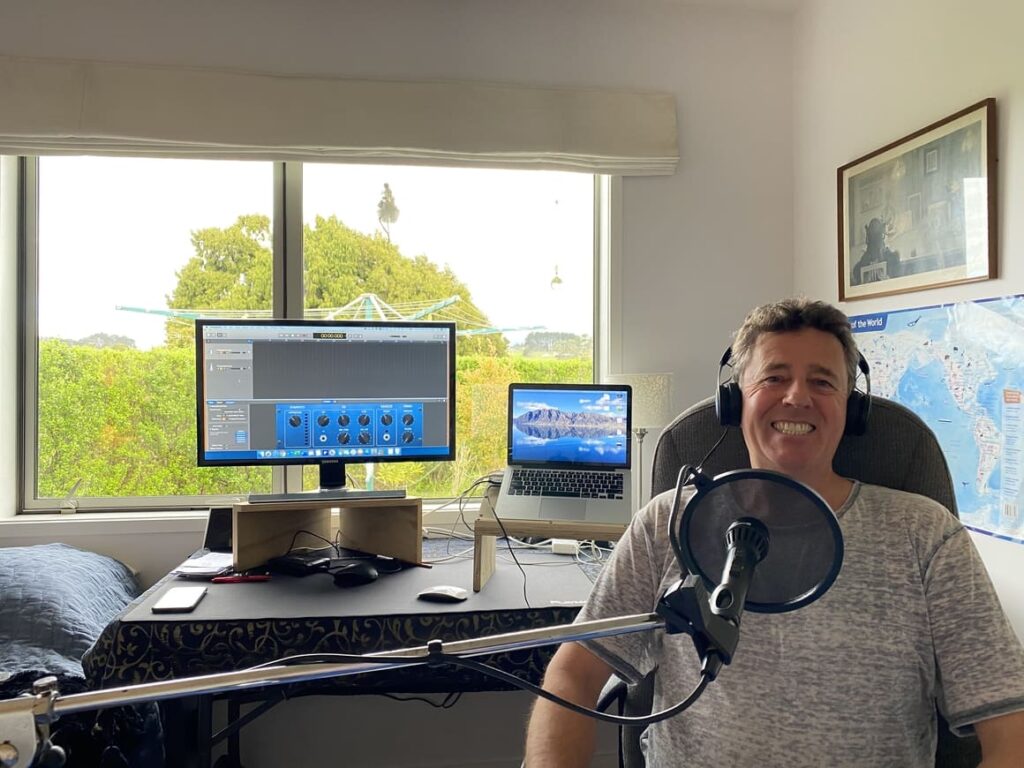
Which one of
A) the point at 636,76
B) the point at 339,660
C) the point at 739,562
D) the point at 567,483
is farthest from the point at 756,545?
the point at 636,76

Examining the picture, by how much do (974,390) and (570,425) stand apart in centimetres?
96

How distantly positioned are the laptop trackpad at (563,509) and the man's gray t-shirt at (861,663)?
1.87 ft

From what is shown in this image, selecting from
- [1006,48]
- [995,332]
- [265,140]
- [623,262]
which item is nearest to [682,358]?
[623,262]

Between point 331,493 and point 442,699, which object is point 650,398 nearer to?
point 331,493

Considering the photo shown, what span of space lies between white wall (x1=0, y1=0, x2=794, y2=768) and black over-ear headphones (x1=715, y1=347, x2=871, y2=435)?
119cm

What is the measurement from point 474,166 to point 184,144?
894 millimetres

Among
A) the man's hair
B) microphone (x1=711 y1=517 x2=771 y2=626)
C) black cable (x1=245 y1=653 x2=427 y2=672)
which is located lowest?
black cable (x1=245 y1=653 x2=427 y2=672)

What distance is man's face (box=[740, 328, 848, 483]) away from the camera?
1023 millimetres

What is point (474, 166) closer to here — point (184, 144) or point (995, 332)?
point (184, 144)

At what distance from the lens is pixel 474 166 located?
7.27 feet

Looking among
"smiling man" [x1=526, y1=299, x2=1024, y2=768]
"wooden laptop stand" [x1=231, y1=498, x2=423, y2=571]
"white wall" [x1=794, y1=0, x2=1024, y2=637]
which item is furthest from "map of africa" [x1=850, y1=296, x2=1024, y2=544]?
"wooden laptop stand" [x1=231, y1=498, x2=423, y2=571]

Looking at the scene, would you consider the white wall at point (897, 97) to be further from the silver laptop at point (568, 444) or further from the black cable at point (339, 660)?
the black cable at point (339, 660)

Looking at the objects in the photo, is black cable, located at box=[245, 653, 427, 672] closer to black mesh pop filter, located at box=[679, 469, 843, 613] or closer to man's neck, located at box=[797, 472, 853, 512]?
black mesh pop filter, located at box=[679, 469, 843, 613]

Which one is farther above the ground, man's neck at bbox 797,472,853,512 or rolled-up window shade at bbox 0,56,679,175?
rolled-up window shade at bbox 0,56,679,175
